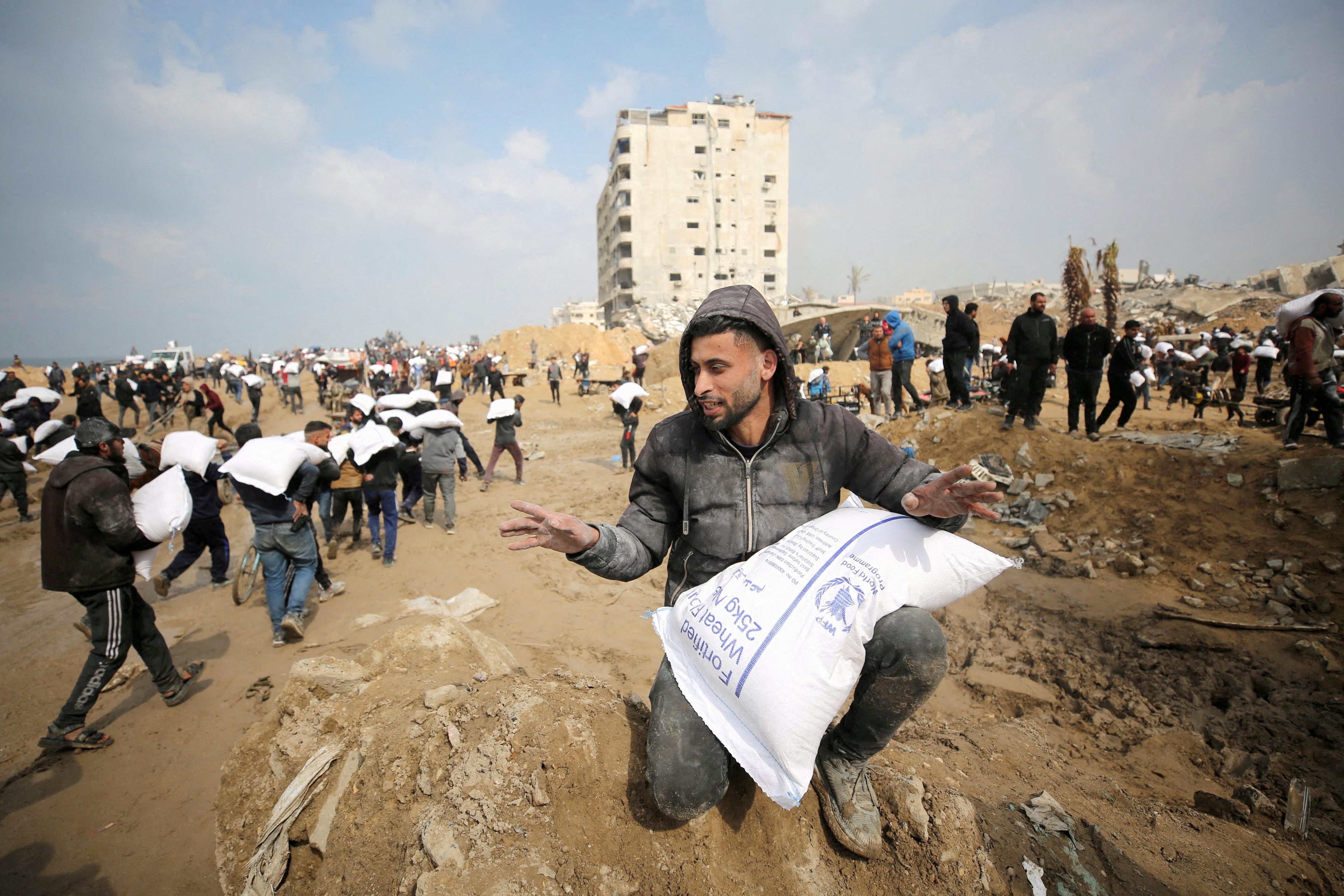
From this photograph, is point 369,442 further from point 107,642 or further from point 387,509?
point 107,642

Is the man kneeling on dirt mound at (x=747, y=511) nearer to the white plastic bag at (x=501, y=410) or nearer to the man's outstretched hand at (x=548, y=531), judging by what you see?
the man's outstretched hand at (x=548, y=531)

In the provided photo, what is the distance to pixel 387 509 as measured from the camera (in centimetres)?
652

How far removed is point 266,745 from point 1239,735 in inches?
200

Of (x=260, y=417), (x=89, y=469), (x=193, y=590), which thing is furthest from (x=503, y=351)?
(x=89, y=469)

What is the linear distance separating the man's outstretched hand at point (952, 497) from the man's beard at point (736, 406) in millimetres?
625

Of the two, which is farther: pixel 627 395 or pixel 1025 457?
pixel 627 395

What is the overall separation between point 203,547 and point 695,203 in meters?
46.7

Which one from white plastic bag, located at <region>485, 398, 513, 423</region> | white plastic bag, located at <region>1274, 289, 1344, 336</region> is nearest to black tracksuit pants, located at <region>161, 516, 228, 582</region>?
white plastic bag, located at <region>485, 398, 513, 423</region>

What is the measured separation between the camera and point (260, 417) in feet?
66.2

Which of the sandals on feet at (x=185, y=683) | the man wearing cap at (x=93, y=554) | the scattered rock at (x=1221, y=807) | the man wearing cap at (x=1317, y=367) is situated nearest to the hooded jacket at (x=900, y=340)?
the man wearing cap at (x=1317, y=367)

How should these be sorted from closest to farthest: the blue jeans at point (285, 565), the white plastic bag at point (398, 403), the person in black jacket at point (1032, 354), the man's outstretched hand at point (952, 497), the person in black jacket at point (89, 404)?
the man's outstretched hand at point (952, 497)
the blue jeans at point (285, 565)
the person in black jacket at point (1032, 354)
the white plastic bag at point (398, 403)
the person in black jacket at point (89, 404)

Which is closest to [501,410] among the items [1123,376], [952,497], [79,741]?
[79,741]

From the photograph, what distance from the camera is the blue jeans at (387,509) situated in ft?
21.4

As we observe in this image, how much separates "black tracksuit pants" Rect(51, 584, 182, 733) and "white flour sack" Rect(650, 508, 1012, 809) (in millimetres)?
3904
